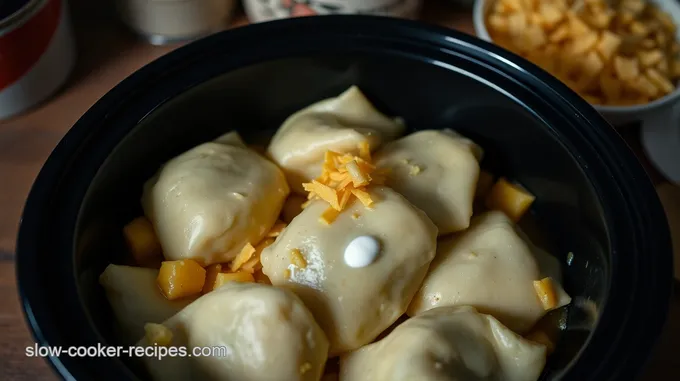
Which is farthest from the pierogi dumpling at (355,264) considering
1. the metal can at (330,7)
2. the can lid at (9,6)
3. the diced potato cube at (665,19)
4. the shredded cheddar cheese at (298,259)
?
the diced potato cube at (665,19)

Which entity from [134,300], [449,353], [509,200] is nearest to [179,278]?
[134,300]

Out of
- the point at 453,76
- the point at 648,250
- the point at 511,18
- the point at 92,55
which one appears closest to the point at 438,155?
Result: the point at 453,76

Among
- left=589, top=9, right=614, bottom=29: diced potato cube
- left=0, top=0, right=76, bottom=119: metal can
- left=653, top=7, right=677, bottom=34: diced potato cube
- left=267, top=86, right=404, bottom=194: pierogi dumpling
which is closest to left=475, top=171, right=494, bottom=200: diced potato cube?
left=267, top=86, right=404, bottom=194: pierogi dumpling

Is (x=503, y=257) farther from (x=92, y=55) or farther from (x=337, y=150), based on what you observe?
(x=92, y=55)

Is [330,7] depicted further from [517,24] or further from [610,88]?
[610,88]

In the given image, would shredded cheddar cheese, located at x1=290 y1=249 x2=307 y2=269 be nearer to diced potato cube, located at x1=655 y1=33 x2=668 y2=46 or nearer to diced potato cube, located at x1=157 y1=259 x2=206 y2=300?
diced potato cube, located at x1=157 y1=259 x2=206 y2=300

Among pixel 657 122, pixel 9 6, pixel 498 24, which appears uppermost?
pixel 9 6

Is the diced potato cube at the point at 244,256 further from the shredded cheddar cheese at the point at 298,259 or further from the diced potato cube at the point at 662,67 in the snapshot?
the diced potato cube at the point at 662,67
